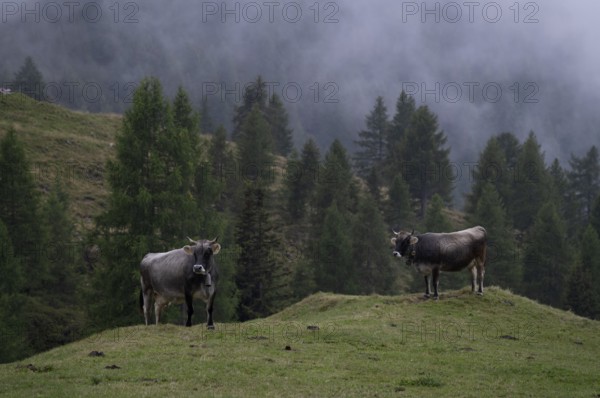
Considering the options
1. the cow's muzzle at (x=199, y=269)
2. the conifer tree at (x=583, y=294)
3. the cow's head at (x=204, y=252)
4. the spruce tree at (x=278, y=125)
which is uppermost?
the spruce tree at (x=278, y=125)

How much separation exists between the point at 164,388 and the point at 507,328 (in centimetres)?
1504

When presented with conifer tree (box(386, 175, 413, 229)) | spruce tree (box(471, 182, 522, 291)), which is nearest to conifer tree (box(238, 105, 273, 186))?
conifer tree (box(386, 175, 413, 229))

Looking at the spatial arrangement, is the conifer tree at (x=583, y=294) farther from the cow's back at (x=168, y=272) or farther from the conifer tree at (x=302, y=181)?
the cow's back at (x=168, y=272)

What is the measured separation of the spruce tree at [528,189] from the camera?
258 ft

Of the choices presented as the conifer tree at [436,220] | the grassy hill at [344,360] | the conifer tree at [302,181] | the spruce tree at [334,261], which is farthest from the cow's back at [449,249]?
the conifer tree at [302,181]

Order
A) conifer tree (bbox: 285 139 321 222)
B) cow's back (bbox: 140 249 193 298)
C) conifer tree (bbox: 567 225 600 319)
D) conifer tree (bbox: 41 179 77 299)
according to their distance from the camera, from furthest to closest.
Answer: conifer tree (bbox: 285 139 321 222) < conifer tree (bbox: 567 225 600 319) < conifer tree (bbox: 41 179 77 299) < cow's back (bbox: 140 249 193 298)

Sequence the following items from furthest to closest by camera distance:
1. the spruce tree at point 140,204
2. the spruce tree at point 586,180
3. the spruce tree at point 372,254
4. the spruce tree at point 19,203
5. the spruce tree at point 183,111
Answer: the spruce tree at point 586,180 < the spruce tree at point 372,254 < the spruce tree at point 183,111 < the spruce tree at point 19,203 < the spruce tree at point 140,204

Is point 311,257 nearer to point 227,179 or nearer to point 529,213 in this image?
point 227,179

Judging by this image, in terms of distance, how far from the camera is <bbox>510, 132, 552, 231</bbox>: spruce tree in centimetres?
7862

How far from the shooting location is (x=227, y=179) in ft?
237

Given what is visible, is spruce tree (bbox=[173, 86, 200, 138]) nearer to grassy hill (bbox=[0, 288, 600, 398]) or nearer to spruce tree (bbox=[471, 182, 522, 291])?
grassy hill (bbox=[0, 288, 600, 398])

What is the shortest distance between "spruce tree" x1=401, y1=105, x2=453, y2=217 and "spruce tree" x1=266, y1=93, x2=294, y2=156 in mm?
25160

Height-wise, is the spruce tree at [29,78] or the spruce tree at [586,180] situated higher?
the spruce tree at [29,78]

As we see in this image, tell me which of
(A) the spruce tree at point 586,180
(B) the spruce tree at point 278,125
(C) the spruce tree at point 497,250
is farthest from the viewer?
(B) the spruce tree at point 278,125
